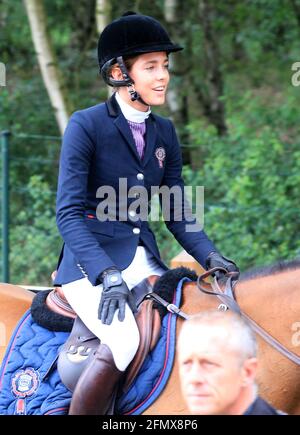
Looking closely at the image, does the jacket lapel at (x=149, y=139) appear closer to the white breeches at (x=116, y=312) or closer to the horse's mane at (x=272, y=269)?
the white breeches at (x=116, y=312)

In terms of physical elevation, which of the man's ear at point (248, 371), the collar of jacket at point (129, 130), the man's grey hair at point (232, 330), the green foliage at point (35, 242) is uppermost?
the green foliage at point (35, 242)

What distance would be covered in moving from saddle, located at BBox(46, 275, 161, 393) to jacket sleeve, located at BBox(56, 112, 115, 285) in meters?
0.23

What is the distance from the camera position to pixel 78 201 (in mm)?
3543

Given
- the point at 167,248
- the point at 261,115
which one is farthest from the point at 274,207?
the point at 261,115

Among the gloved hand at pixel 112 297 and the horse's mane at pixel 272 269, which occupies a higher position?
the horse's mane at pixel 272 269

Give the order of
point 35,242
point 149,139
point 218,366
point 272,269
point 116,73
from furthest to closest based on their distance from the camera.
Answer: point 35,242 → point 149,139 → point 116,73 → point 272,269 → point 218,366

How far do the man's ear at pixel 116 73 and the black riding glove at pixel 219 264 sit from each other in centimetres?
88

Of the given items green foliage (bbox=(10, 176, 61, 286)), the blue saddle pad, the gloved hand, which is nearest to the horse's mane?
the blue saddle pad

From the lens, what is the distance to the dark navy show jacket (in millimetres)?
3525

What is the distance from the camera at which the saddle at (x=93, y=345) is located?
3.46 m

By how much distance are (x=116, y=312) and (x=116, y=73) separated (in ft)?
3.38

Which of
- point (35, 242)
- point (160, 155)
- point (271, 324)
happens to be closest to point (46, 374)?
point (271, 324)

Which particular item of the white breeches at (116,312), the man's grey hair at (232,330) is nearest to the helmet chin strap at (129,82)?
the white breeches at (116,312)

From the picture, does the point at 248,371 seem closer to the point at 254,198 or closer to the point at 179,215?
the point at 179,215
